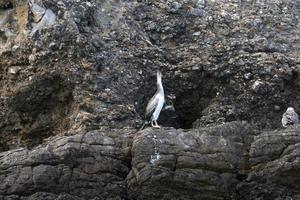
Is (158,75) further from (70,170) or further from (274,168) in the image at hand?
(274,168)

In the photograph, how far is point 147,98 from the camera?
901 inches

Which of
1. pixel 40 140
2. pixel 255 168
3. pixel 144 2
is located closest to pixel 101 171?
pixel 255 168

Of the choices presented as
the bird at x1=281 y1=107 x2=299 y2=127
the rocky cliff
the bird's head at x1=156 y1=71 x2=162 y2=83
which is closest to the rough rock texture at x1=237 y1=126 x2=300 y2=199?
the rocky cliff

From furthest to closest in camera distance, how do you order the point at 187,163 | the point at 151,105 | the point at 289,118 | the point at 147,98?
1. the point at 147,98
2. the point at 151,105
3. the point at 289,118
4. the point at 187,163

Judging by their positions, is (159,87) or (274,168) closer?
(274,168)

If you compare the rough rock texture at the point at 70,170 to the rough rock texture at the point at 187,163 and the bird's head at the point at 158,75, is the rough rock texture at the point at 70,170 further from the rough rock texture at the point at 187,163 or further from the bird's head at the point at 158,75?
the bird's head at the point at 158,75

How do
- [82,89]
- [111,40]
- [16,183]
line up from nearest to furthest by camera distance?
[16,183], [82,89], [111,40]

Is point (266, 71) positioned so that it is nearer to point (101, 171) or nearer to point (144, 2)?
point (144, 2)

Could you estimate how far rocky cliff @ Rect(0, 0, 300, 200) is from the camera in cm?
1775

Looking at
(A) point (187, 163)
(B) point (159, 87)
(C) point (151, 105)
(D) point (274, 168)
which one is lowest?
(C) point (151, 105)

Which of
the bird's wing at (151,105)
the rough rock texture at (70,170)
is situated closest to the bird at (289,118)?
the bird's wing at (151,105)

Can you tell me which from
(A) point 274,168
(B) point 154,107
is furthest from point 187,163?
(B) point 154,107

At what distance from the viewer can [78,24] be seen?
2317cm

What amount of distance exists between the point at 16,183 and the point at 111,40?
6729mm
